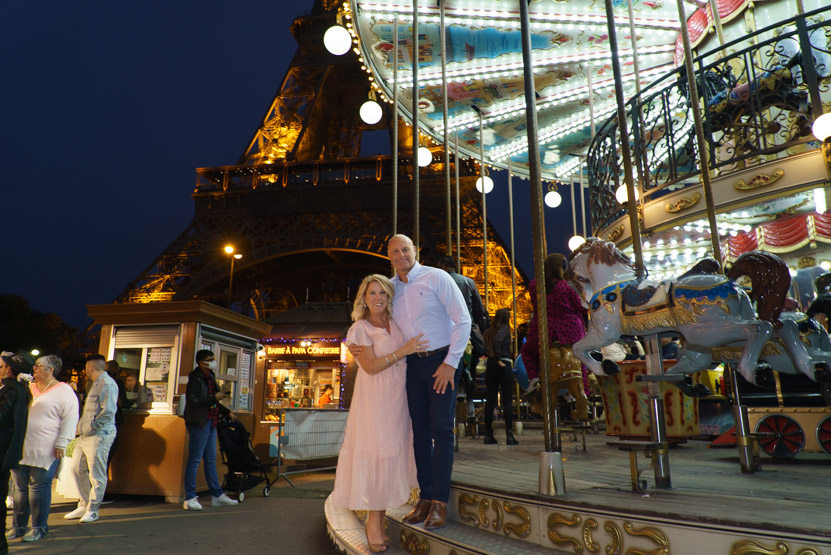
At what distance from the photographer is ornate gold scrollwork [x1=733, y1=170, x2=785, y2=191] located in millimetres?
5652

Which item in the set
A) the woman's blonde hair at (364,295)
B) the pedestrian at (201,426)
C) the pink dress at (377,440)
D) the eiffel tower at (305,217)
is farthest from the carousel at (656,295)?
the eiffel tower at (305,217)

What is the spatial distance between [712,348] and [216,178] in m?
27.8

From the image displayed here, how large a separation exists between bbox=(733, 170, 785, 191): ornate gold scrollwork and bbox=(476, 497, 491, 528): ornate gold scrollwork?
5013 mm

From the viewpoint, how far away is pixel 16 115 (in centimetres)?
6347

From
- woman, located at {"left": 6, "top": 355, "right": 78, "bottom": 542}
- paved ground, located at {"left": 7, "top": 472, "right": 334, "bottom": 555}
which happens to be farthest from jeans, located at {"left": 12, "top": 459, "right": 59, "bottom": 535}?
paved ground, located at {"left": 7, "top": 472, "right": 334, "bottom": 555}

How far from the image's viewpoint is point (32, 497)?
13.7ft

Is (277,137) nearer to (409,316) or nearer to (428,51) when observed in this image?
(428,51)

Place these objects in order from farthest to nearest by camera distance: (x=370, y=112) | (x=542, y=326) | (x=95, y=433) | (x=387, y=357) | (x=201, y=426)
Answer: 1. (x=370, y=112)
2. (x=201, y=426)
3. (x=95, y=433)
4. (x=387, y=357)
5. (x=542, y=326)

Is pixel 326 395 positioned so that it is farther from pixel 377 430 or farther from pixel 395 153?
pixel 377 430

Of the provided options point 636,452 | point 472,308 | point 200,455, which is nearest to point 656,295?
point 636,452

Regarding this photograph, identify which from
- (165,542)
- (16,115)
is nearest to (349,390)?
(165,542)

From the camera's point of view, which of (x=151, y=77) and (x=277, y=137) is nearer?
(x=277, y=137)

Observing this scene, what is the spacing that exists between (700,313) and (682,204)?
3.83m

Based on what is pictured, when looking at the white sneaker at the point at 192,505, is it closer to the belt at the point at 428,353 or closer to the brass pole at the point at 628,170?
the belt at the point at 428,353
